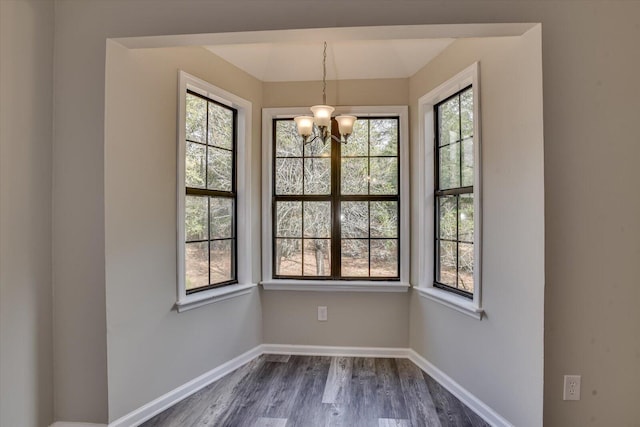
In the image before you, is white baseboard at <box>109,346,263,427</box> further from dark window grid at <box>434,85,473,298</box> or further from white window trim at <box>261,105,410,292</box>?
dark window grid at <box>434,85,473,298</box>

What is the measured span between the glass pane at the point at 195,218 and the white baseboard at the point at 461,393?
2.06m

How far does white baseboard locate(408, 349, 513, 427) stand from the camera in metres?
2.20

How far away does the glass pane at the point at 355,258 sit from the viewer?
3.37m

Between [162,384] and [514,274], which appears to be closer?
[514,274]

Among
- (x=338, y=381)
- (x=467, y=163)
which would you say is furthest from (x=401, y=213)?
(x=338, y=381)

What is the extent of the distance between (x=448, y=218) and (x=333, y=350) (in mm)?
1569

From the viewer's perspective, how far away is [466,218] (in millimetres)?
2662
